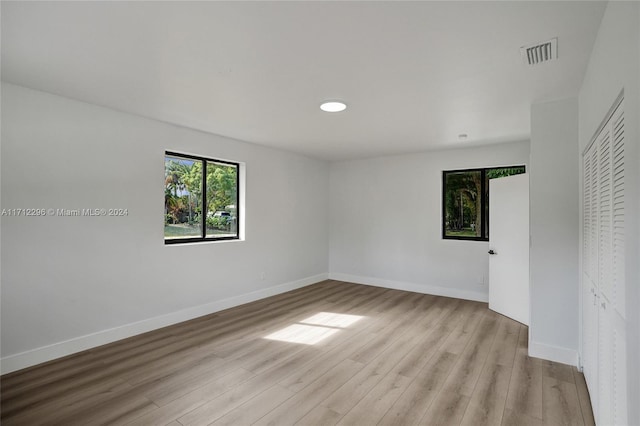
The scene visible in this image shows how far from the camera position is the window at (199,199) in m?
4.08

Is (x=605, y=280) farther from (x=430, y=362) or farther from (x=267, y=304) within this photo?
(x=267, y=304)

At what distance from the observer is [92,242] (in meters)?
3.24

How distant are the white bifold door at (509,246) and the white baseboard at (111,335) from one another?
3535 millimetres

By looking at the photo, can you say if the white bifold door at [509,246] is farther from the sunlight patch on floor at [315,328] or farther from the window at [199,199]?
the window at [199,199]

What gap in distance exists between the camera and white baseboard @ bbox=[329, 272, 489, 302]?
5.12 m

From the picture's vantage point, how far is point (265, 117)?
3.65 m

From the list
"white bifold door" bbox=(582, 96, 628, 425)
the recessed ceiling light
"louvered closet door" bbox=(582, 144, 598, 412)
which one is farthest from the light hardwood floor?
the recessed ceiling light

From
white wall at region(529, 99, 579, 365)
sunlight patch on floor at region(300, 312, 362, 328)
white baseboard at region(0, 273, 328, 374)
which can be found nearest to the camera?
white baseboard at region(0, 273, 328, 374)

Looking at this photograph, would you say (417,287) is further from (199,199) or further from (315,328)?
(199,199)

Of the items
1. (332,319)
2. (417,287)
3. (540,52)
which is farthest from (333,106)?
(417,287)

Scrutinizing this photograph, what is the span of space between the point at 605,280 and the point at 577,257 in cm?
123

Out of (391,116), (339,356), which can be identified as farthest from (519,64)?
(339,356)

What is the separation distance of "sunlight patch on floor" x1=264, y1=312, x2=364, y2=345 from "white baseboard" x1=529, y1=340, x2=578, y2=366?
6.37 ft

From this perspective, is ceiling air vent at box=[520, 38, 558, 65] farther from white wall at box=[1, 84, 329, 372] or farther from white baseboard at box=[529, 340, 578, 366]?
white wall at box=[1, 84, 329, 372]
